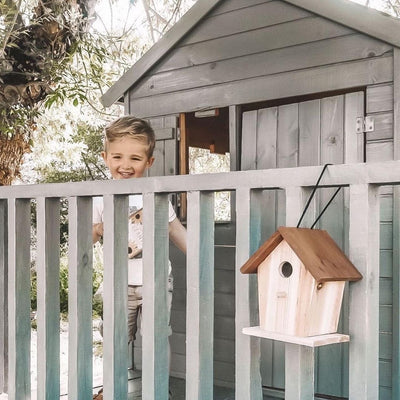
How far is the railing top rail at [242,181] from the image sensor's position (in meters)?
1.67

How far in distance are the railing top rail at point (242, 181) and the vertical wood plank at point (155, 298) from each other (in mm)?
77

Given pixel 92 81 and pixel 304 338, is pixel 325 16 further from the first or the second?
pixel 92 81

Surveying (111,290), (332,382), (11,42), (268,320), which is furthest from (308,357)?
(11,42)

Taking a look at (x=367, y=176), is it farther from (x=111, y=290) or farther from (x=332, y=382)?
(x=332, y=382)

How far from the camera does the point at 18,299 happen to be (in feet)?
8.93

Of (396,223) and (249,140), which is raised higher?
(249,140)

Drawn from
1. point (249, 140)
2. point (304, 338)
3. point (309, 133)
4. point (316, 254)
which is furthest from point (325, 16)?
point (304, 338)

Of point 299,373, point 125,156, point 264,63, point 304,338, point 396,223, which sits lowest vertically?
point 299,373

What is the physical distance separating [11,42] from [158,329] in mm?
4999

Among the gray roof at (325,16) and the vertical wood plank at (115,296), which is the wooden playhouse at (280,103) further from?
the vertical wood plank at (115,296)

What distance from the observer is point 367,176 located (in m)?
1.68

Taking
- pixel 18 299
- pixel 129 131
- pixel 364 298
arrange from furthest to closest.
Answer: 1. pixel 129 131
2. pixel 18 299
3. pixel 364 298

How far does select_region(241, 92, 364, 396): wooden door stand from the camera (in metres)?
3.85

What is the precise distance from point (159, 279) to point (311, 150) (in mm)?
2076
